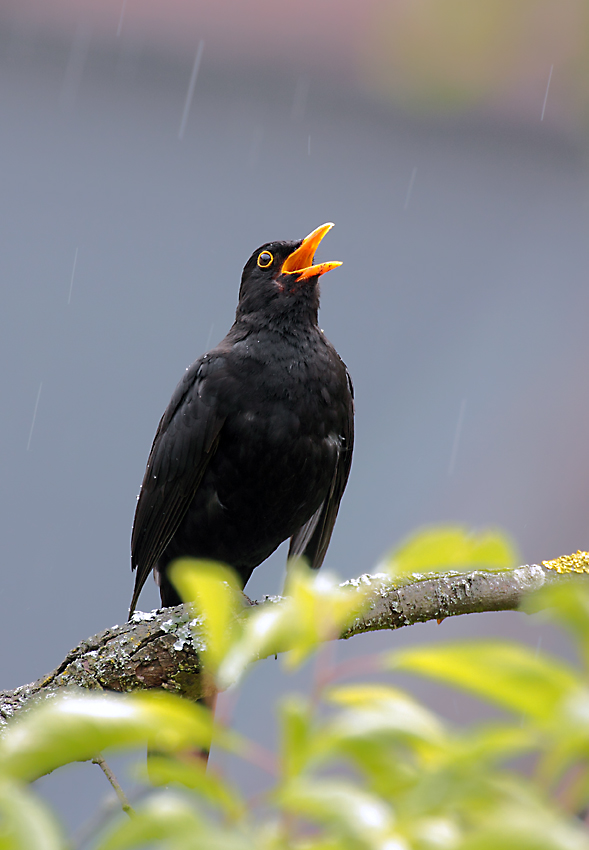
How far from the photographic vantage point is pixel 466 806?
0.89 feet

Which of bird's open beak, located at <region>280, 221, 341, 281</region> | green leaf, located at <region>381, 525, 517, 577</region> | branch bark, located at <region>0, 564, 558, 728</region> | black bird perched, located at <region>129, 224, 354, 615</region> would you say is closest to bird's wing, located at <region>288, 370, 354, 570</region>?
black bird perched, located at <region>129, 224, 354, 615</region>

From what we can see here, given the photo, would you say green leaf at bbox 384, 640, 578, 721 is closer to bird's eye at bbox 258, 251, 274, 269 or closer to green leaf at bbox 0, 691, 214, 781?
green leaf at bbox 0, 691, 214, 781

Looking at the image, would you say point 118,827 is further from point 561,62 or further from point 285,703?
point 561,62

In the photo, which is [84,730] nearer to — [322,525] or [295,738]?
[295,738]

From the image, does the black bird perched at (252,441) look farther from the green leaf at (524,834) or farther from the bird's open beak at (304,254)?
the green leaf at (524,834)

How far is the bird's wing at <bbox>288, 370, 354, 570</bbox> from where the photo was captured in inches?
92.7

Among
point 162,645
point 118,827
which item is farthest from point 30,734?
point 162,645

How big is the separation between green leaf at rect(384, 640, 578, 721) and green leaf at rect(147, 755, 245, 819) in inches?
3.3

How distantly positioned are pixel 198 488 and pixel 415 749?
1884 millimetres

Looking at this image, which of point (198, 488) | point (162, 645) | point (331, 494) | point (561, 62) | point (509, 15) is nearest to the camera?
point (162, 645)

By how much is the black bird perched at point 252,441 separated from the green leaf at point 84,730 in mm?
1768

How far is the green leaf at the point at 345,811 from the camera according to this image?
231mm

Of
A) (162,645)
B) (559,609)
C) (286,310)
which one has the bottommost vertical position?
(162,645)

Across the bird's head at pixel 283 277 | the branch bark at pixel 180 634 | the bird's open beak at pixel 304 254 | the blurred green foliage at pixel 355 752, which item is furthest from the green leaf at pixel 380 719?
the bird's open beak at pixel 304 254
